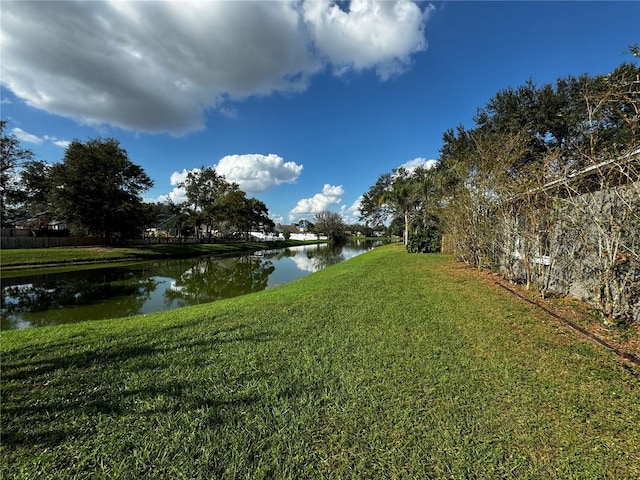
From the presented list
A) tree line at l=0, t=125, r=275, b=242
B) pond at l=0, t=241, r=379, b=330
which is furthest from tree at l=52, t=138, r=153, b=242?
pond at l=0, t=241, r=379, b=330

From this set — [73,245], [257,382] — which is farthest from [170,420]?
[73,245]

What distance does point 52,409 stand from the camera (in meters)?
2.58

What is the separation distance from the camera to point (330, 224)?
67375 millimetres

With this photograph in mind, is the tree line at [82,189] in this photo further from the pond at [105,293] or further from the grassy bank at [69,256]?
the pond at [105,293]

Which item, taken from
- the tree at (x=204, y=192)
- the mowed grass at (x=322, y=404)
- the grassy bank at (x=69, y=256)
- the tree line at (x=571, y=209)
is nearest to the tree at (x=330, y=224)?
the tree at (x=204, y=192)

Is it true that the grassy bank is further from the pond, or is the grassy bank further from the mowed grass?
the mowed grass

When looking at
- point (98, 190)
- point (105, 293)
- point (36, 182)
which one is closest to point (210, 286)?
point (105, 293)

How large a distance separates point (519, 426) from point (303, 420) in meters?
1.79

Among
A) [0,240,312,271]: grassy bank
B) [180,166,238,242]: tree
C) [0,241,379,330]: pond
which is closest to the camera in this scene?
[0,241,379,330]: pond

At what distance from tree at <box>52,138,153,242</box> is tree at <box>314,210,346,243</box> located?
4403 centimetres

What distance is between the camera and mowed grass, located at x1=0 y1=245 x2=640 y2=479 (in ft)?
6.41

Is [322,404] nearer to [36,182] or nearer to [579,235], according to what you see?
[579,235]

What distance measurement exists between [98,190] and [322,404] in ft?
101

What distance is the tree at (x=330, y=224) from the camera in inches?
2665
